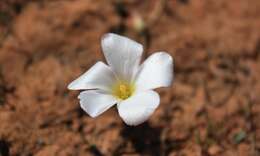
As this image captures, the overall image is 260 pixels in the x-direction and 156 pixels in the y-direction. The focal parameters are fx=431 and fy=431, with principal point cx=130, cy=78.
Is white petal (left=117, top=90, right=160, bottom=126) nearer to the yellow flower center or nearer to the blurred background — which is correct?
the yellow flower center

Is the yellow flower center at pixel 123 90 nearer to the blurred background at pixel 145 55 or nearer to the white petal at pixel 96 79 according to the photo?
the white petal at pixel 96 79

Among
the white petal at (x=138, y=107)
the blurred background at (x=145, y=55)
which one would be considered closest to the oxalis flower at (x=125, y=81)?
the white petal at (x=138, y=107)

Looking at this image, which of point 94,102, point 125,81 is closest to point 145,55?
point 125,81

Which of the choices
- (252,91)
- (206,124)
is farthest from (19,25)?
(252,91)

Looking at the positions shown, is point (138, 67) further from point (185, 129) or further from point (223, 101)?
point (223, 101)

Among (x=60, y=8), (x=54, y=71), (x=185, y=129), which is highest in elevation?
(x=60, y=8)

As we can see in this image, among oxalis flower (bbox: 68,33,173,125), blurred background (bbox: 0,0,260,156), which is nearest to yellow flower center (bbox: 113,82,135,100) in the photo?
oxalis flower (bbox: 68,33,173,125)
